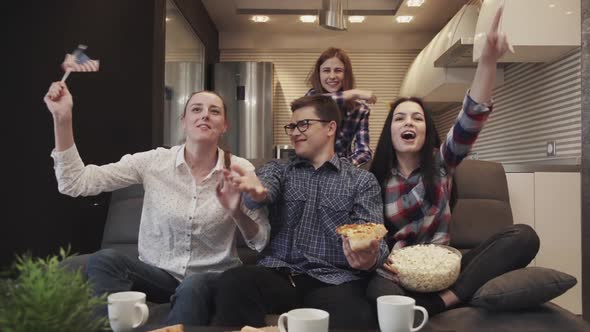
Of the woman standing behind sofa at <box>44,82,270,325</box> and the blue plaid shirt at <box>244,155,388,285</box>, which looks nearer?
the woman standing behind sofa at <box>44,82,270,325</box>

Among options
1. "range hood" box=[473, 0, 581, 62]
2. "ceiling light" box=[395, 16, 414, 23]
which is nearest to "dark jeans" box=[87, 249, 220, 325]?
"range hood" box=[473, 0, 581, 62]

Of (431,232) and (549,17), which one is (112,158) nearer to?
(431,232)

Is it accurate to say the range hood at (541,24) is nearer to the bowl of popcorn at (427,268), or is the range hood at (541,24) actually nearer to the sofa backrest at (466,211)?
the sofa backrest at (466,211)

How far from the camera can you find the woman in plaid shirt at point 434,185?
1.79 m

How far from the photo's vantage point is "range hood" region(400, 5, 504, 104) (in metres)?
3.76

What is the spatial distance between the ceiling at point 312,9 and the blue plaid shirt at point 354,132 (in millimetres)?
2297

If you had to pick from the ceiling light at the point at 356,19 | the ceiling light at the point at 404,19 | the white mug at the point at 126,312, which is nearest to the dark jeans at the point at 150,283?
the white mug at the point at 126,312

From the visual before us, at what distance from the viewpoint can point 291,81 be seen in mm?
6250

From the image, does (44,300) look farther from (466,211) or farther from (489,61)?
(466,211)

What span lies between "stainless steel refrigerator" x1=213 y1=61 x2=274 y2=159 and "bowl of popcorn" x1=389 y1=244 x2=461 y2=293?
3907 millimetres

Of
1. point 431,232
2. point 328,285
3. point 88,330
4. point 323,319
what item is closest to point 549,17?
point 431,232

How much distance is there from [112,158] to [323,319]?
2.15 m

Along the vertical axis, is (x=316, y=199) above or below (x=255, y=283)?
above

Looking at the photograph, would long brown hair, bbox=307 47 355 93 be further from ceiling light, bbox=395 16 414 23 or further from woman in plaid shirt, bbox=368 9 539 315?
ceiling light, bbox=395 16 414 23
